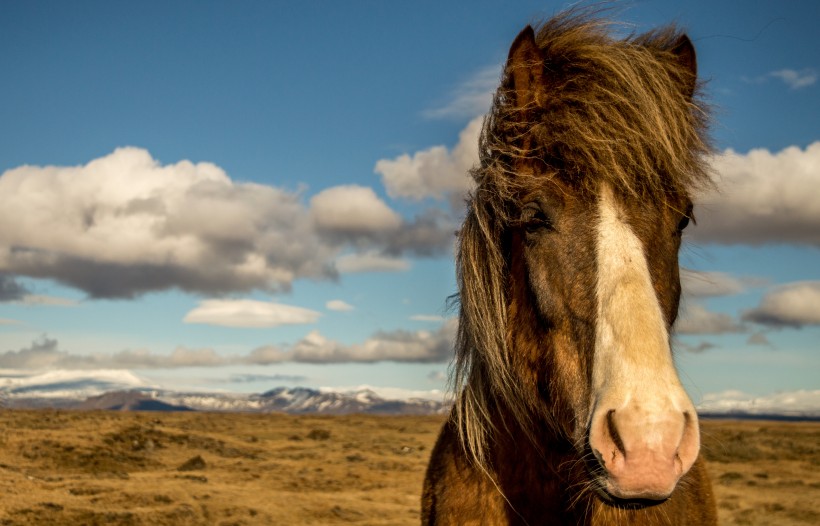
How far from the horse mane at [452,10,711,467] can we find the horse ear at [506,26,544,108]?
5 centimetres

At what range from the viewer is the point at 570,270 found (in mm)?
2752

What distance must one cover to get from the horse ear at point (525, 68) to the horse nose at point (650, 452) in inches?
60.2

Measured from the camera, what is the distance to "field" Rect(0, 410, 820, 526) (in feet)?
40.5

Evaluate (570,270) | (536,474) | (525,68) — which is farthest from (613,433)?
(525,68)

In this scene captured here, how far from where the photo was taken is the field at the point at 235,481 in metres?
12.3

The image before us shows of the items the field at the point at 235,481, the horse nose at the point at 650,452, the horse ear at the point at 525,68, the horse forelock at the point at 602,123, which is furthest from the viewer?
the field at the point at 235,481

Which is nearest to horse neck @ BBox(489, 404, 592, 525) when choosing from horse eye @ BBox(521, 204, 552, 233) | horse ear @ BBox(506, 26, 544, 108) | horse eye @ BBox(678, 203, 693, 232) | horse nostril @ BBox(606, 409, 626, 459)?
horse nostril @ BBox(606, 409, 626, 459)

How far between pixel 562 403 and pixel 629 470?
0.52 m

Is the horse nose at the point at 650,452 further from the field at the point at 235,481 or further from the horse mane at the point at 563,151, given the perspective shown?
the field at the point at 235,481

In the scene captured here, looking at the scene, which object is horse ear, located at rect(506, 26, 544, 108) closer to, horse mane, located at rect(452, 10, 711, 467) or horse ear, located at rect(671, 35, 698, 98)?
horse mane, located at rect(452, 10, 711, 467)

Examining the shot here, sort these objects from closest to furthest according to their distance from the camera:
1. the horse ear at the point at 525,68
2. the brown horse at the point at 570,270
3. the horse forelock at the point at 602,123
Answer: the brown horse at the point at 570,270
the horse forelock at the point at 602,123
the horse ear at the point at 525,68

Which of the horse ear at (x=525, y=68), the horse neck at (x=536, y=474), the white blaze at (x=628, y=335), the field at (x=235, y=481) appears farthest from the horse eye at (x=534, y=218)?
the field at (x=235, y=481)

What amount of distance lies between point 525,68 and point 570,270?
39.6 inches

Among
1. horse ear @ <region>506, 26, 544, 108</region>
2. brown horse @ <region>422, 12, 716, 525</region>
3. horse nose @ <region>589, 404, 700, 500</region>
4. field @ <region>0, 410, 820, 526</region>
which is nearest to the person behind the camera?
horse nose @ <region>589, 404, 700, 500</region>
